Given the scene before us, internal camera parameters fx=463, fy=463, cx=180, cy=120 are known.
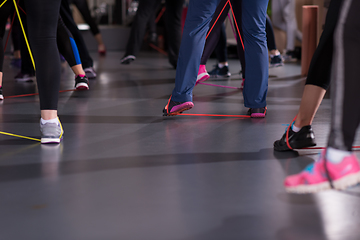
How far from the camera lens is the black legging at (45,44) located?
139cm

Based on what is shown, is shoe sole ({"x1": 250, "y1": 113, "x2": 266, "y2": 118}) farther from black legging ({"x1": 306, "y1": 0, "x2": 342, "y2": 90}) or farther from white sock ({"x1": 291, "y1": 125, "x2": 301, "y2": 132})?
black legging ({"x1": 306, "y1": 0, "x2": 342, "y2": 90})

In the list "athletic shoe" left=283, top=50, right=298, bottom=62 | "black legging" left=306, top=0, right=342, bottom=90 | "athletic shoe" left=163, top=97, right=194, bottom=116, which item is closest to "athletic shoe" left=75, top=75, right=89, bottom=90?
"athletic shoe" left=163, top=97, right=194, bottom=116

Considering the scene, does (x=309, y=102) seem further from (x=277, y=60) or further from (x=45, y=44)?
(x=277, y=60)

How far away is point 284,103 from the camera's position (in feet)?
7.25

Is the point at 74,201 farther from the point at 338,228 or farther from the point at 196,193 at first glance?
the point at 338,228

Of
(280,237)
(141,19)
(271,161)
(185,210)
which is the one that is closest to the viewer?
(280,237)

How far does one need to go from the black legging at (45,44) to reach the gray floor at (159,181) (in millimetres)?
170

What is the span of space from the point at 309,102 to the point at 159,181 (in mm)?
468

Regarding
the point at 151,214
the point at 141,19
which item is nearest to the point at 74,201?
the point at 151,214

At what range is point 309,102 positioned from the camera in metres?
1.25

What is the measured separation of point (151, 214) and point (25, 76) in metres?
2.34

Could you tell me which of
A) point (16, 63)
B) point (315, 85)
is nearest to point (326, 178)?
point (315, 85)

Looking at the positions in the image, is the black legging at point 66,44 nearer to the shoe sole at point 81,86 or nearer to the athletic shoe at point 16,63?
the shoe sole at point 81,86

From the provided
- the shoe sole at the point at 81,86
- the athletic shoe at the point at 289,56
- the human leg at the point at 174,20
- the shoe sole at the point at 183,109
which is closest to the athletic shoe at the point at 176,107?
the shoe sole at the point at 183,109
